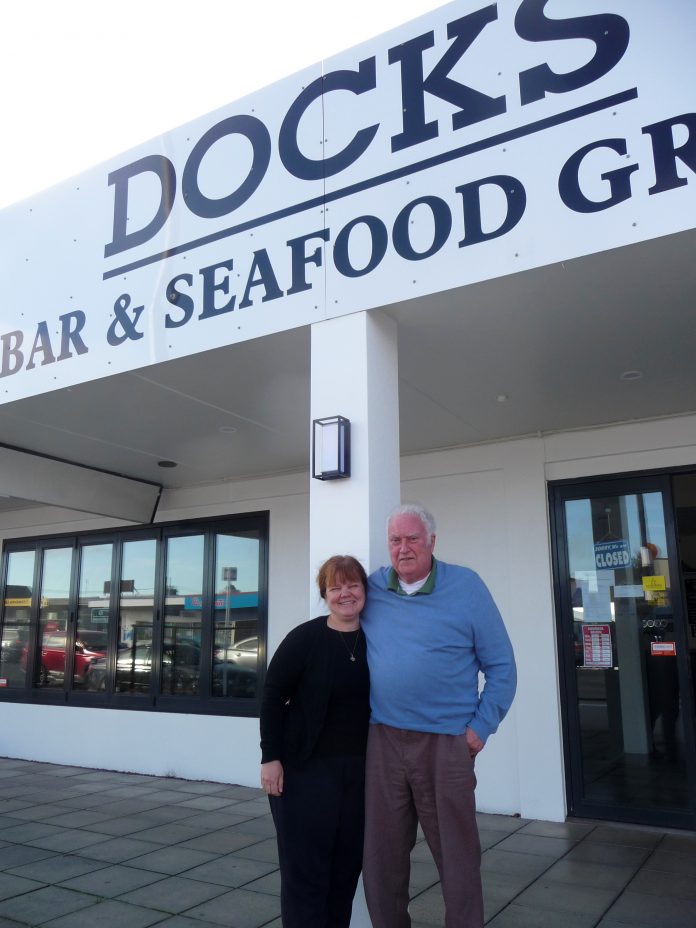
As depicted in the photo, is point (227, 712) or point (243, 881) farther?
point (227, 712)

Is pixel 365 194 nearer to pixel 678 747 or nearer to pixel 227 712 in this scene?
pixel 678 747

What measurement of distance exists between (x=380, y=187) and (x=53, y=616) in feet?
22.2

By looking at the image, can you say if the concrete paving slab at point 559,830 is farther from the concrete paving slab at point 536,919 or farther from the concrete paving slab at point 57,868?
the concrete paving slab at point 57,868

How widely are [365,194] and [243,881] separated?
368 cm

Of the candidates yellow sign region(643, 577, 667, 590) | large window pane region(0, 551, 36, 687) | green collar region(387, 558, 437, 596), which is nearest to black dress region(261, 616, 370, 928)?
green collar region(387, 558, 437, 596)

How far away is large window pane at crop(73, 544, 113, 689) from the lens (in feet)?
26.5

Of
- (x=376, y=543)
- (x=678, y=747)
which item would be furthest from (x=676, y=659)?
(x=376, y=543)

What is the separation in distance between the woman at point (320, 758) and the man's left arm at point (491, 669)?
1.42 feet

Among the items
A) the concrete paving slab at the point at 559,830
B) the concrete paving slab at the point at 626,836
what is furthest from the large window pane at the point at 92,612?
the concrete paving slab at the point at 626,836

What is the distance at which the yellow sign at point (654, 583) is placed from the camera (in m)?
5.25

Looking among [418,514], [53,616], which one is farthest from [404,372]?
[53,616]

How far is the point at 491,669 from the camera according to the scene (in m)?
2.82

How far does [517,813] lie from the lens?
5.42 m

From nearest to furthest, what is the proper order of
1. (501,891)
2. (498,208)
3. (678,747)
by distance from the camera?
(498,208)
(501,891)
(678,747)
